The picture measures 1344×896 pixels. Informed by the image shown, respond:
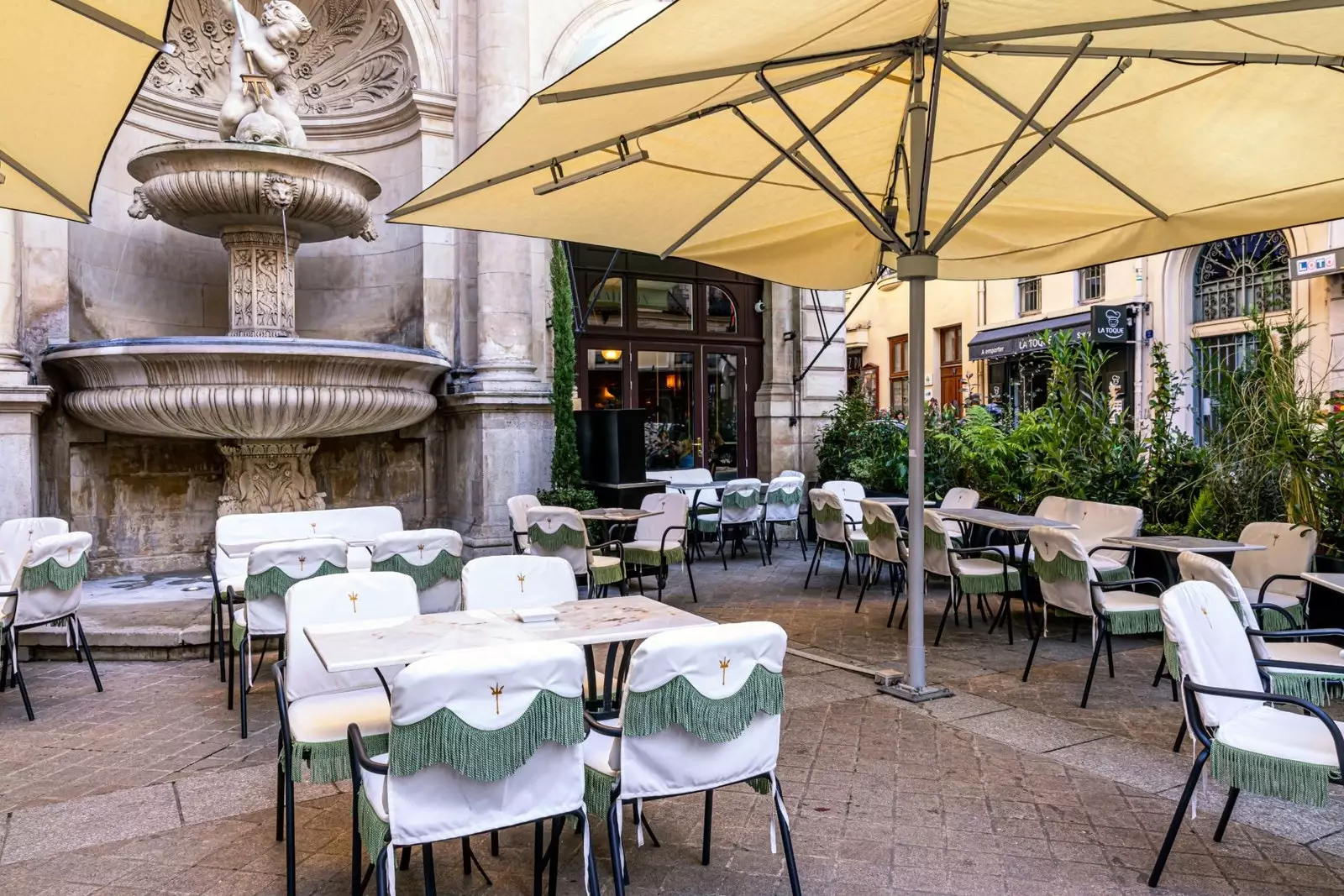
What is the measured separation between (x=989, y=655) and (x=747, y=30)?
411 cm

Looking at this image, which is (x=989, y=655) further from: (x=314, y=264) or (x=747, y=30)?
(x=314, y=264)

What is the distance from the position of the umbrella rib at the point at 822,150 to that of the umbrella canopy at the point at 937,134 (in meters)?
0.02

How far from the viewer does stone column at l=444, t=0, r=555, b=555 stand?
29.4 ft

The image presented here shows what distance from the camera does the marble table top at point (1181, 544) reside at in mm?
4961

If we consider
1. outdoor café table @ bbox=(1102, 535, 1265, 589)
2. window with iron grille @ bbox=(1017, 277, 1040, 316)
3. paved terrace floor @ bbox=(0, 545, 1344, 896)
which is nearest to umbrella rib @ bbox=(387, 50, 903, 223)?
paved terrace floor @ bbox=(0, 545, 1344, 896)

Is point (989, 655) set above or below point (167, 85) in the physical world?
below

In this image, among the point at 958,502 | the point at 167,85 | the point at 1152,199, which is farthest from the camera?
the point at 167,85

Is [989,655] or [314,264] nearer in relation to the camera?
[989,655]

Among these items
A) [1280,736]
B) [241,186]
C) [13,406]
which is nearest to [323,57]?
[241,186]

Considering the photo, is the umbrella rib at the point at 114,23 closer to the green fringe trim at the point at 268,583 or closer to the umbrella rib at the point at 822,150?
the umbrella rib at the point at 822,150

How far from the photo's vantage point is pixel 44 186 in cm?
345

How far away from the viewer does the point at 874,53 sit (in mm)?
4020

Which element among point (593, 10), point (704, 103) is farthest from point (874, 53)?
point (593, 10)

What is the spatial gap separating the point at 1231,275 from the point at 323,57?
14.7 m
